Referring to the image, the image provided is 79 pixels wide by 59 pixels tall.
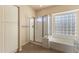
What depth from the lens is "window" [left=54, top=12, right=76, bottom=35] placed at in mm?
2631

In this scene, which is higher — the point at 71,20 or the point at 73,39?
the point at 71,20

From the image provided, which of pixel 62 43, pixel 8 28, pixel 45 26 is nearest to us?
pixel 8 28

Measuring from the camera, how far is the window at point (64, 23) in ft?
8.63

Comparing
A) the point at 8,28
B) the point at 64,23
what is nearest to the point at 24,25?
the point at 8,28

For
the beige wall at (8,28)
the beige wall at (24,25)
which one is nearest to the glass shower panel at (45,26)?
the beige wall at (24,25)

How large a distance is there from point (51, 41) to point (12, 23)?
3.96ft

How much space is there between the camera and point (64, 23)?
2705mm

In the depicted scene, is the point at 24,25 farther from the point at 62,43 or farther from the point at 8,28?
the point at 62,43

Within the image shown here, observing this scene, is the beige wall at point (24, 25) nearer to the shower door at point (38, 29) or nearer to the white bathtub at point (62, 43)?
the shower door at point (38, 29)

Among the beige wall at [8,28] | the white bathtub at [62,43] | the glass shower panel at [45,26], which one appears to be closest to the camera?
the beige wall at [8,28]
